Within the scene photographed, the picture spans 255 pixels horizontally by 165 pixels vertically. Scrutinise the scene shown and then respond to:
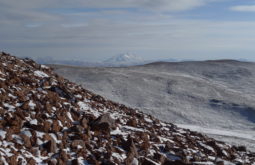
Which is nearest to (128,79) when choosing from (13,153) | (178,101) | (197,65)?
(178,101)

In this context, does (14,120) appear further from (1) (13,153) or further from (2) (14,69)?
(2) (14,69)

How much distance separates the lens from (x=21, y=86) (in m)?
9.25

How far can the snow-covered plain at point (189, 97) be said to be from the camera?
1981cm

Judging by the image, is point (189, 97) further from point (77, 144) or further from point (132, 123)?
point (77, 144)

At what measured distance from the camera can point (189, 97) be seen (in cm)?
2577

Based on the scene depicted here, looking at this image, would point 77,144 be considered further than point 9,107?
No

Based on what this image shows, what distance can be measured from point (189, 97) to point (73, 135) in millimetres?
19544

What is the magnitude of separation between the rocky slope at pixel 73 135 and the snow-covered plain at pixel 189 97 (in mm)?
6992

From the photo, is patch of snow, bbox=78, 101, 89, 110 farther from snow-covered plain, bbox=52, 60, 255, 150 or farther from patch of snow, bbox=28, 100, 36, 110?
snow-covered plain, bbox=52, 60, 255, 150

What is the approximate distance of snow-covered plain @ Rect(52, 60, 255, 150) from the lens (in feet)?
65.0

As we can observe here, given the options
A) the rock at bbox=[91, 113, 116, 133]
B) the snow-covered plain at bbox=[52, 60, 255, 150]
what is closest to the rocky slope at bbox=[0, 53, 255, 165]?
the rock at bbox=[91, 113, 116, 133]

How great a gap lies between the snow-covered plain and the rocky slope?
6.99 m

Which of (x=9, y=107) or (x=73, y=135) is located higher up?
(x=9, y=107)

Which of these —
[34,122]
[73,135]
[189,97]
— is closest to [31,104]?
[34,122]
